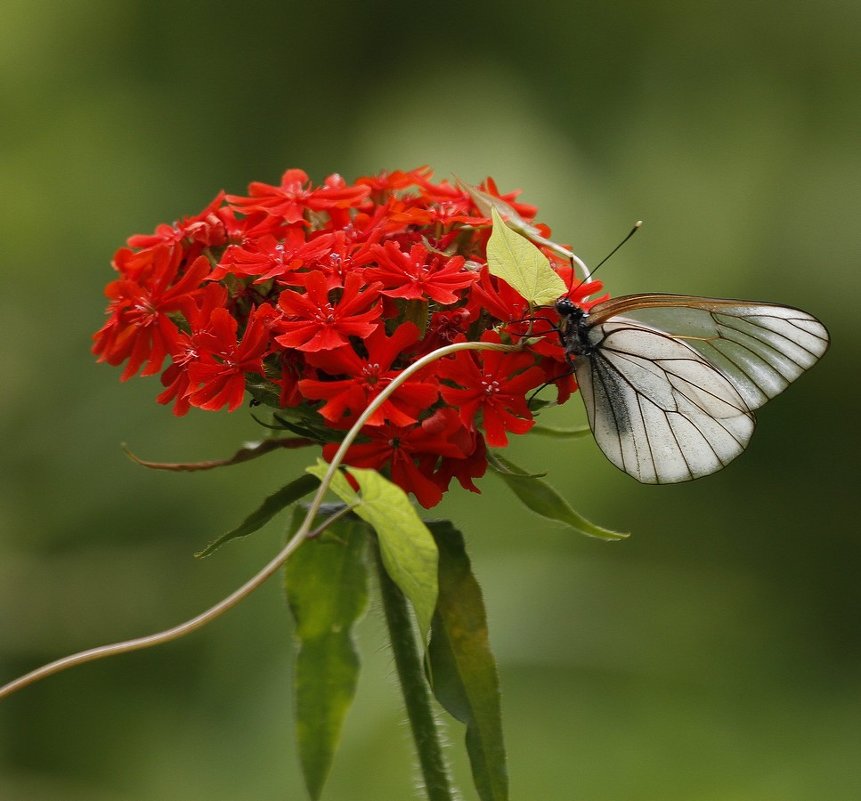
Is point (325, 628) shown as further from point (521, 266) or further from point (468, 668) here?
point (521, 266)

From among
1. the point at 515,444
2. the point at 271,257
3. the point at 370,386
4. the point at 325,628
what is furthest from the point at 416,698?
the point at 515,444

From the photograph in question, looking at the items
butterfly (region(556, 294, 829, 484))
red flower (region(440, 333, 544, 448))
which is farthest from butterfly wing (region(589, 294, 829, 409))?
red flower (region(440, 333, 544, 448))

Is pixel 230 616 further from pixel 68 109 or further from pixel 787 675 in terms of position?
pixel 68 109

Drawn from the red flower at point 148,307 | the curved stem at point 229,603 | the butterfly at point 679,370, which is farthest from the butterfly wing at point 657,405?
the red flower at point 148,307

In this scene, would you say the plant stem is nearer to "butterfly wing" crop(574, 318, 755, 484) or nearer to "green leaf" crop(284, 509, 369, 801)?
"green leaf" crop(284, 509, 369, 801)

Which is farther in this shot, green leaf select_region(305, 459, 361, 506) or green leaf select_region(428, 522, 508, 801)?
green leaf select_region(428, 522, 508, 801)

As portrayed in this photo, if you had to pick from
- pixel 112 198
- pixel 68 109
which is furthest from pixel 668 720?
pixel 68 109

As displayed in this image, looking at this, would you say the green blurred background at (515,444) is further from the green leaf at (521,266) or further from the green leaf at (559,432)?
the green leaf at (521,266)
